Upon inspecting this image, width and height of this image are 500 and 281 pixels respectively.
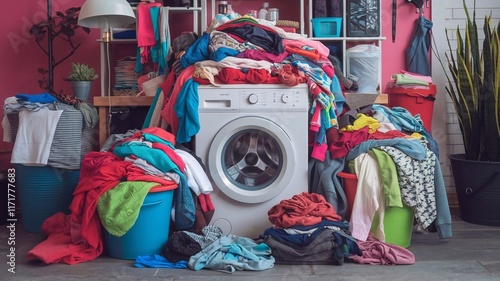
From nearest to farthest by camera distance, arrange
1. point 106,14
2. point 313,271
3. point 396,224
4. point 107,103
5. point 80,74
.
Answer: point 313,271 < point 396,224 < point 106,14 < point 107,103 < point 80,74

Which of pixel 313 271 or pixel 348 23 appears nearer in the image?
pixel 313 271

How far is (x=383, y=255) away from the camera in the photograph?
3.28 meters

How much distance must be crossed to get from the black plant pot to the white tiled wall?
491 mm

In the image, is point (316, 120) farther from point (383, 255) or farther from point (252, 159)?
point (383, 255)

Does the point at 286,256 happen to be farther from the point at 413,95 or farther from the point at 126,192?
the point at 413,95

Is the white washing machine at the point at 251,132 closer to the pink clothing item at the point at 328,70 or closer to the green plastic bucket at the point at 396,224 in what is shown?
the pink clothing item at the point at 328,70

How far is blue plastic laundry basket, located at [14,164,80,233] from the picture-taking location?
3998 mm

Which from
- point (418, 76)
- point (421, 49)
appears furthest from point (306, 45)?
point (421, 49)

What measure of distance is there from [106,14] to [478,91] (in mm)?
2495

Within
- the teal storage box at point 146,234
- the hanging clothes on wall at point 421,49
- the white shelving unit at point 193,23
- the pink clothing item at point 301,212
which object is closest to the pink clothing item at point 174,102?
the teal storage box at point 146,234

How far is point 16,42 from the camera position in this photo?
4.75m

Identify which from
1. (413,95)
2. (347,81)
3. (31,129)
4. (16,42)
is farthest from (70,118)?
(413,95)

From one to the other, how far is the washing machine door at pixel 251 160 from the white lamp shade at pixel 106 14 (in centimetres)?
107

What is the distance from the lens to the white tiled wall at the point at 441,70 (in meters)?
4.79
